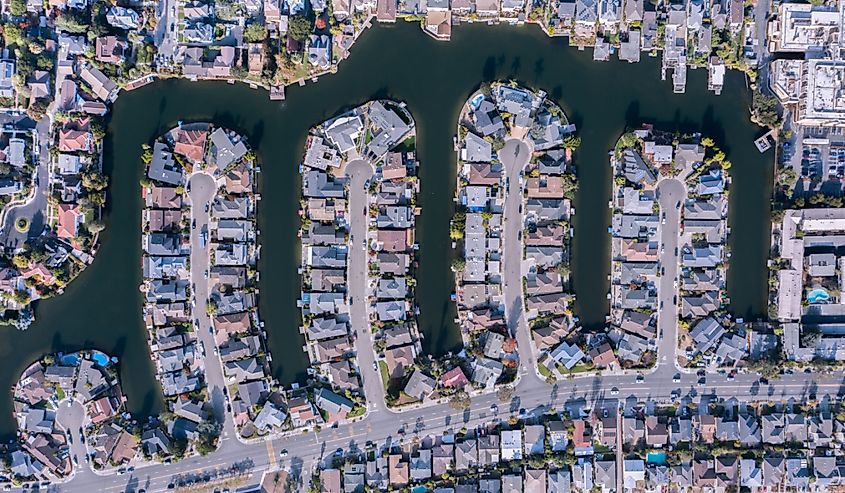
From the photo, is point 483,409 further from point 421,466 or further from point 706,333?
point 706,333

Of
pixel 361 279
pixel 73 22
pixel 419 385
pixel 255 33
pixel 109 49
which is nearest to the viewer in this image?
pixel 73 22

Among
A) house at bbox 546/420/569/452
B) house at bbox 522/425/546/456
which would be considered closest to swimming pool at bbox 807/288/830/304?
house at bbox 546/420/569/452

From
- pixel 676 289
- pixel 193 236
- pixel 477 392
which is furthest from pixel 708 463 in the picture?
pixel 193 236

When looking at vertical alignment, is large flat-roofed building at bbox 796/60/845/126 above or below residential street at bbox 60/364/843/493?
above

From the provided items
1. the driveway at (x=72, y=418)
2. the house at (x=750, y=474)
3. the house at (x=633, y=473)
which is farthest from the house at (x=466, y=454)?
the driveway at (x=72, y=418)

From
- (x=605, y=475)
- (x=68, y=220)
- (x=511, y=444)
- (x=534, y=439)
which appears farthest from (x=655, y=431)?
(x=68, y=220)

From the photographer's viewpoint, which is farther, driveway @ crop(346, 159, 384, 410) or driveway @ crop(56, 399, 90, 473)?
driveway @ crop(346, 159, 384, 410)

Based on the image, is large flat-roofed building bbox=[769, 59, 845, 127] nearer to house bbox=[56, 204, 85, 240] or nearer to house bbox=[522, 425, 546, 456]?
house bbox=[522, 425, 546, 456]
